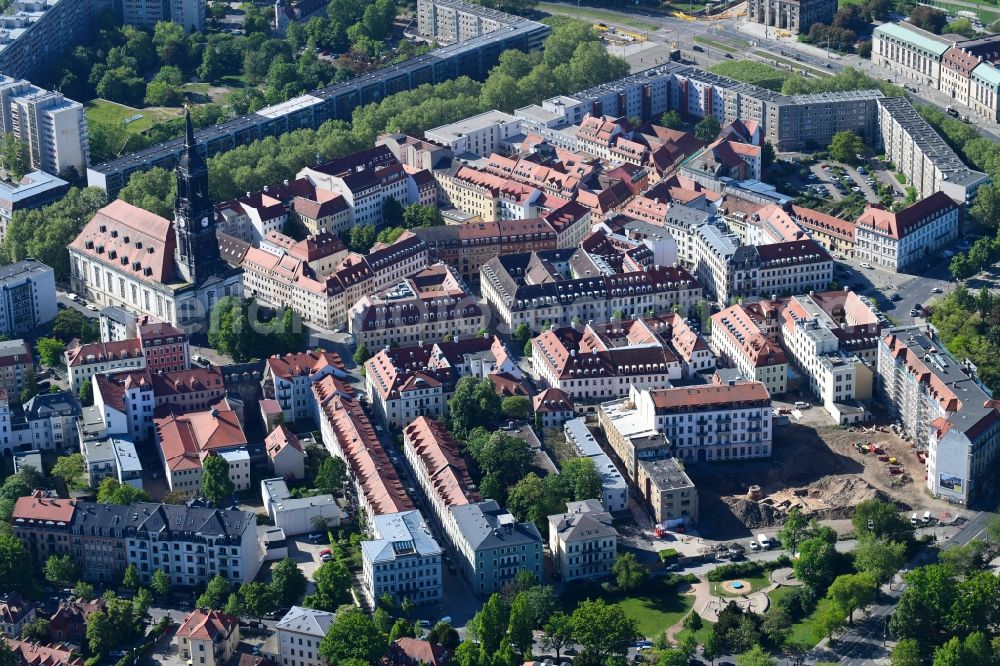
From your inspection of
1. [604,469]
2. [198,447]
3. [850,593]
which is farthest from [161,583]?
[850,593]

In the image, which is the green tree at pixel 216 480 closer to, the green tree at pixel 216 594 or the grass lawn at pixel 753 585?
the green tree at pixel 216 594

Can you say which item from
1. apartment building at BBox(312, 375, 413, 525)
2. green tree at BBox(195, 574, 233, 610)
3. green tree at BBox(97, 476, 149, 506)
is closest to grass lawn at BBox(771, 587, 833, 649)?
apartment building at BBox(312, 375, 413, 525)

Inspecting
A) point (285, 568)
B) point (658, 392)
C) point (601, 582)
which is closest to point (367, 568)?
point (285, 568)

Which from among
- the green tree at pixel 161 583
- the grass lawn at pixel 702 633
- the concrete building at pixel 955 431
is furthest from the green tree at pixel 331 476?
the concrete building at pixel 955 431

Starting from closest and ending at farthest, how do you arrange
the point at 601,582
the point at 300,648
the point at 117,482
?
the point at 300,648 < the point at 601,582 < the point at 117,482

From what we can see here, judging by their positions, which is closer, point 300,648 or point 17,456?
point 300,648

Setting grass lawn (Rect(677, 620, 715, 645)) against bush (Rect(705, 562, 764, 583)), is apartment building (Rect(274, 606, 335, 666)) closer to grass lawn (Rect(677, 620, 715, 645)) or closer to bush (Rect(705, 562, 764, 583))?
grass lawn (Rect(677, 620, 715, 645))

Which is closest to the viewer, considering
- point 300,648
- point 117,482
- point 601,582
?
point 300,648

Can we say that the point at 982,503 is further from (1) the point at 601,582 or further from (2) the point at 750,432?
(1) the point at 601,582
